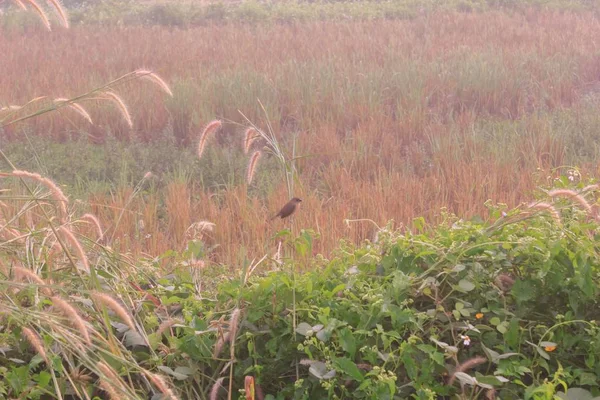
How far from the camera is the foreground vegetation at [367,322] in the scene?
232 cm

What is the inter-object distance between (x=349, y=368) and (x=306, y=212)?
7.81ft

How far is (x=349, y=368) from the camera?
227 cm

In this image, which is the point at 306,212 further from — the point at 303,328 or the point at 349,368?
the point at 349,368

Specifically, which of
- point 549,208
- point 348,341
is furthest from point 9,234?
point 549,208

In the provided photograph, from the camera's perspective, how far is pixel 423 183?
17.5 feet

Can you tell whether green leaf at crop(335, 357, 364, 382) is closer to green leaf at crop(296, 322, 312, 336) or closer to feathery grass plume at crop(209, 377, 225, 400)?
green leaf at crop(296, 322, 312, 336)

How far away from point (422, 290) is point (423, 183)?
283 centimetres

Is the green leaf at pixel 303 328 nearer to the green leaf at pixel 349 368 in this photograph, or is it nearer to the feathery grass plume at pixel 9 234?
the green leaf at pixel 349 368

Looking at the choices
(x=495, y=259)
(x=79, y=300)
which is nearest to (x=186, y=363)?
(x=79, y=300)

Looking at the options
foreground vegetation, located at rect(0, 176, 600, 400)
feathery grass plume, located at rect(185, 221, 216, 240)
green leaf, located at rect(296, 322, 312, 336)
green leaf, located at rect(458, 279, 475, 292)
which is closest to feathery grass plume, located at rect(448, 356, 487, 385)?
foreground vegetation, located at rect(0, 176, 600, 400)

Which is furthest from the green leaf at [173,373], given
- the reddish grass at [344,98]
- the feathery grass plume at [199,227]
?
the reddish grass at [344,98]

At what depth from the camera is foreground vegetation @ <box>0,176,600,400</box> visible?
2324 mm

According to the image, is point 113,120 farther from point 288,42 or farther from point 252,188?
point 288,42

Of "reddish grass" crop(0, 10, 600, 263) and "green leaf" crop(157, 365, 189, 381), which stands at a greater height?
"green leaf" crop(157, 365, 189, 381)
